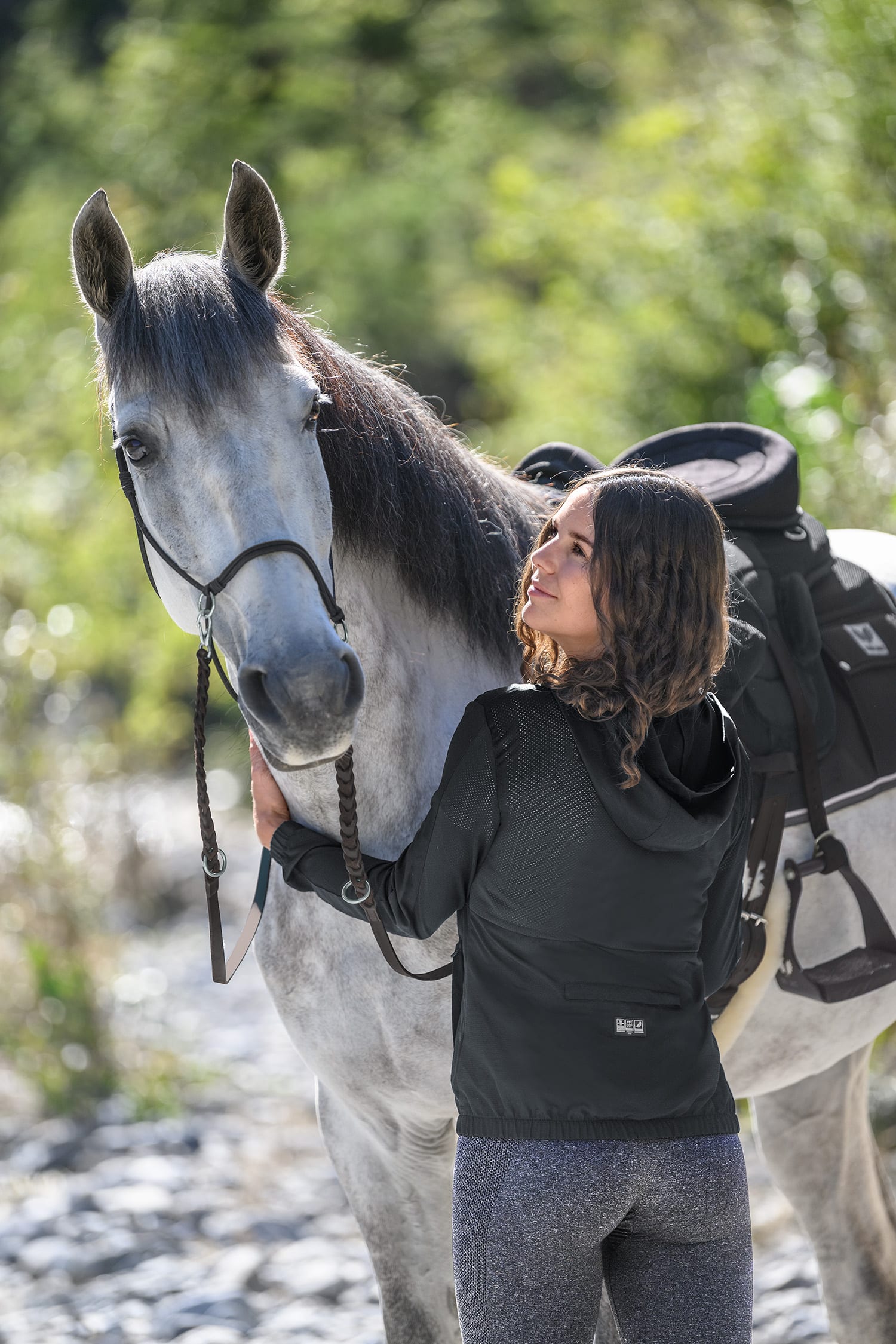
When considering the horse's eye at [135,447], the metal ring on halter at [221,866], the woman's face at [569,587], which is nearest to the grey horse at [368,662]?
the horse's eye at [135,447]

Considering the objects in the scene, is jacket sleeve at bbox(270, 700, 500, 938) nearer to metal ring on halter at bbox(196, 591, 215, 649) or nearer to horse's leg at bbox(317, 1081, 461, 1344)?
metal ring on halter at bbox(196, 591, 215, 649)

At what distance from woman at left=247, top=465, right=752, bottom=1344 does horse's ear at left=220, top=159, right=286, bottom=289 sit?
2.05 ft

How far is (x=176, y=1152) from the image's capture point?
470cm

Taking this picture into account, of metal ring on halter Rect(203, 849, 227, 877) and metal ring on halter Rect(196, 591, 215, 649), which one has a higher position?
metal ring on halter Rect(196, 591, 215, 649)

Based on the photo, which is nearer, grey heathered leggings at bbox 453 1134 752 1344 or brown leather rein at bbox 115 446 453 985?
grey heathered leggings at bbox 453 1134 752 1344

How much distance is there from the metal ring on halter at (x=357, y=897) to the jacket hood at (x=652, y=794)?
14.7 inches

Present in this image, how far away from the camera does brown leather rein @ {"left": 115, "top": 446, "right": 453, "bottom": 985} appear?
146cm

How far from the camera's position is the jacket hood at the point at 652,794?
1.27 m

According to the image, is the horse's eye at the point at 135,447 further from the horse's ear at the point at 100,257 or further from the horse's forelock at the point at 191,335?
the horse's ear at the point at 100,257

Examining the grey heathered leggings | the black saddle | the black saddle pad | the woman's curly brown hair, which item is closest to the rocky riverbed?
the black saddle

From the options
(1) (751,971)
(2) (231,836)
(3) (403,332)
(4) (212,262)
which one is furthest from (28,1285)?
(3) (403,332)

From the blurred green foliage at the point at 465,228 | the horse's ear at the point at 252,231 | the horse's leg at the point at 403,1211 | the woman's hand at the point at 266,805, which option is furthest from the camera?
the blurred green foliage at the point at 465,228

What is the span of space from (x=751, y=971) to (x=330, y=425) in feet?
3.66

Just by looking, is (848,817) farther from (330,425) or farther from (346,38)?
(346,38)
